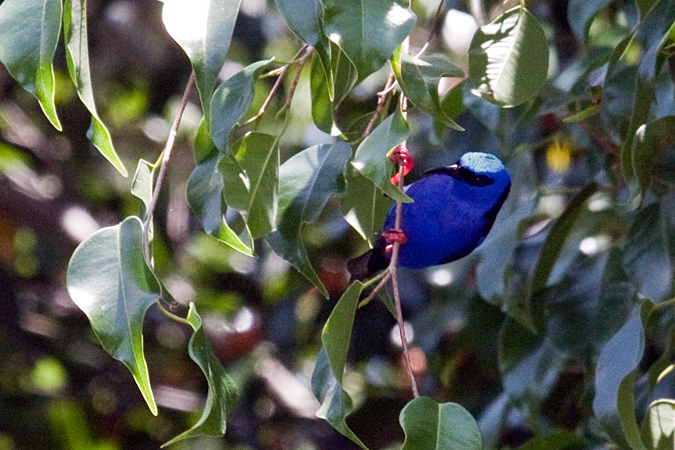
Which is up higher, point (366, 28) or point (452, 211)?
point (366, 28)

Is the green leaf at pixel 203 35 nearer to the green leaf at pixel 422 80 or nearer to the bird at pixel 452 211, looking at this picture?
the green leaf at pixel 422 80

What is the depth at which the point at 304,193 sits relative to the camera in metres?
1.08

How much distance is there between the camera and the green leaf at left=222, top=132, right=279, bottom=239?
0.98 m

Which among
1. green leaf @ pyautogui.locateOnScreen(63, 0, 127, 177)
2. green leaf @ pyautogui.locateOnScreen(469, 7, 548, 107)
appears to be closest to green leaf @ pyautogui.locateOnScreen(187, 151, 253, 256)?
green leaf @ pyautogui.locateOnScreen(63, 0, 127, 177)

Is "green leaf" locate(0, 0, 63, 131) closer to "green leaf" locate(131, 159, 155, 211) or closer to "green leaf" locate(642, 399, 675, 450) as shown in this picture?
"green leaf" locate(131, 159, 155, 211)

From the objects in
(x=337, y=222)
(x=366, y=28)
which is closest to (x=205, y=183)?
(x=366, y=28)

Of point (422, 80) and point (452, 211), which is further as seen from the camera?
point (452, 211)

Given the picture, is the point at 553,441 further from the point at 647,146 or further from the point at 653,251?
the point at 647,146

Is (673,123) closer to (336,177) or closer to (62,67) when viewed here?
(336,177)

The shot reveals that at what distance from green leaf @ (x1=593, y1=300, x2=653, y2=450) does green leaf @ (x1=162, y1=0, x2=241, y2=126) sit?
0.57 meters

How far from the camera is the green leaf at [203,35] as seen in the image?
769mm

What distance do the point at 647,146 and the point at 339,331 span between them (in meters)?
0.49

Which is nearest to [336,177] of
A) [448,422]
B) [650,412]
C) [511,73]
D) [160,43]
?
[511,73]

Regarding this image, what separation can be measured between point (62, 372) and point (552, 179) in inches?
73.0
